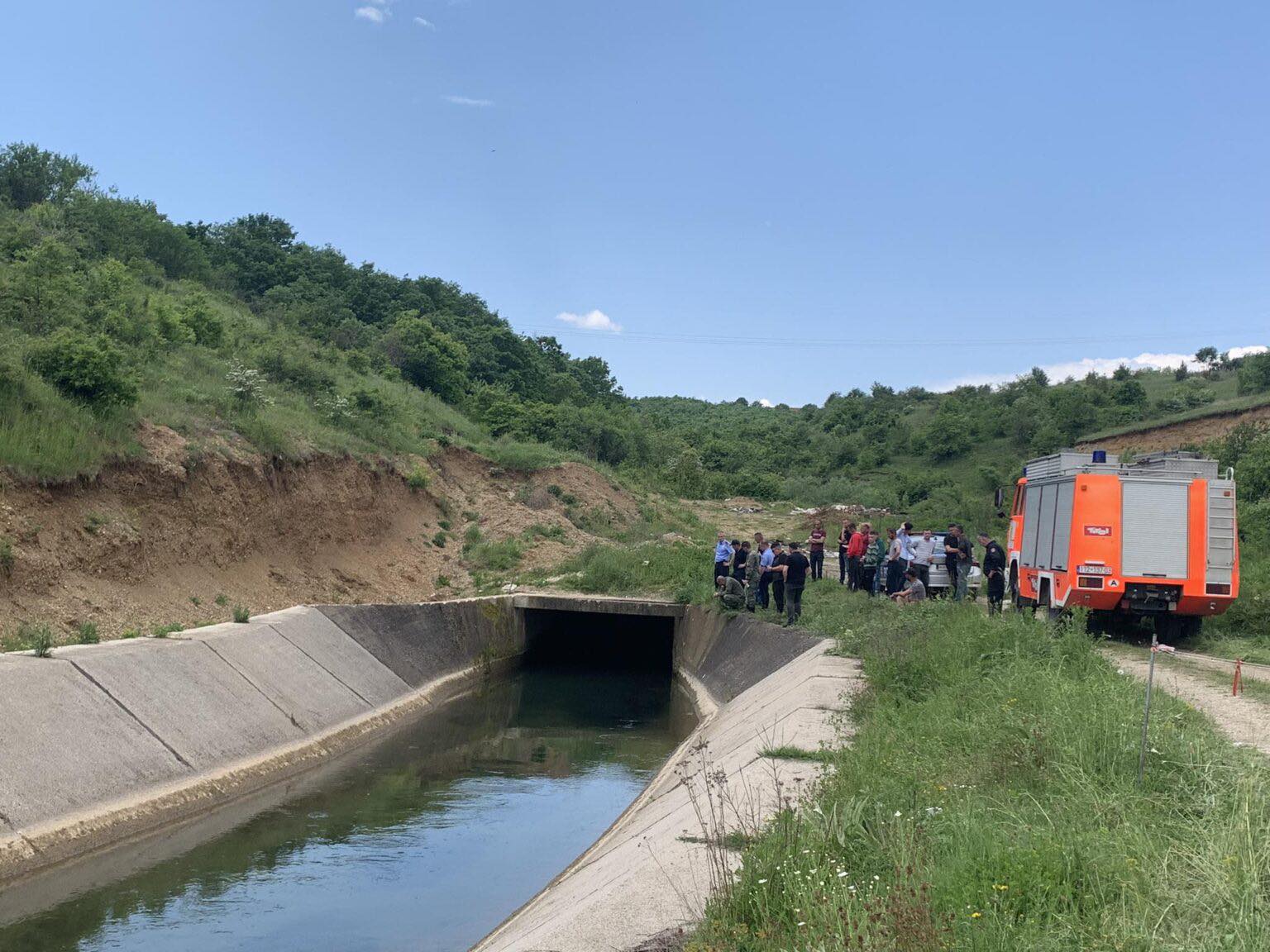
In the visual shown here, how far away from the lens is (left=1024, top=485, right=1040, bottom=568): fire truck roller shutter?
20.9 m

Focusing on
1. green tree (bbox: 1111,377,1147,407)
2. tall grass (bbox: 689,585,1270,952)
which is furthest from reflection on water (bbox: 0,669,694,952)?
green tree (bbox: 1111,377,1147,407)

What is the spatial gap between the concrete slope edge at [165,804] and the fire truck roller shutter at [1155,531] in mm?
12739

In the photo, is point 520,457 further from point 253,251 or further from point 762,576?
point 253,251

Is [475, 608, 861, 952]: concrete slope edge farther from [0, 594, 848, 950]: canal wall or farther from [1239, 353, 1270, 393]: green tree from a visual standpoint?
[1239, 353, 1270, 393]: green tree

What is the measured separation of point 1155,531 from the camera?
18.0 m

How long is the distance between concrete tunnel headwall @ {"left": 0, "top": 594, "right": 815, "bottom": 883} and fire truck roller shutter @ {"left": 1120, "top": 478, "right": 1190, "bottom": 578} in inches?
226

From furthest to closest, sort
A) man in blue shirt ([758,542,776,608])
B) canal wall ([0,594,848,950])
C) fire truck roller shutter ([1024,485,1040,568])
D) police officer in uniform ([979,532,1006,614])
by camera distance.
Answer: man in blue shirt ([758,542,776,608]) → police officer in uniform ([979,532,1006,614]) → fire truck roller shutter ([1024,485,1040,568]) → canal wall ([0,594,848,950])

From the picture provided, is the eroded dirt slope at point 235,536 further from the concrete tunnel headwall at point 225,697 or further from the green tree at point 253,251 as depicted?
the green tree at point 253,251

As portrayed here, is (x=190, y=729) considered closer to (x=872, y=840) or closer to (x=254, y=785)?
(x=254, y=785)

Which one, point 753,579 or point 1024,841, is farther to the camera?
point 753,579

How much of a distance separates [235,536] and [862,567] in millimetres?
14048

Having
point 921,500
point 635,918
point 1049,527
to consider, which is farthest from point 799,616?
point 921,500

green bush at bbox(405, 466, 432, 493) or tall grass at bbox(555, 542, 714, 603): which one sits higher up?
green bush at bbox(405, 466, 432, 493)

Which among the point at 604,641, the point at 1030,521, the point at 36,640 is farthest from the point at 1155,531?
the point at 604,641
